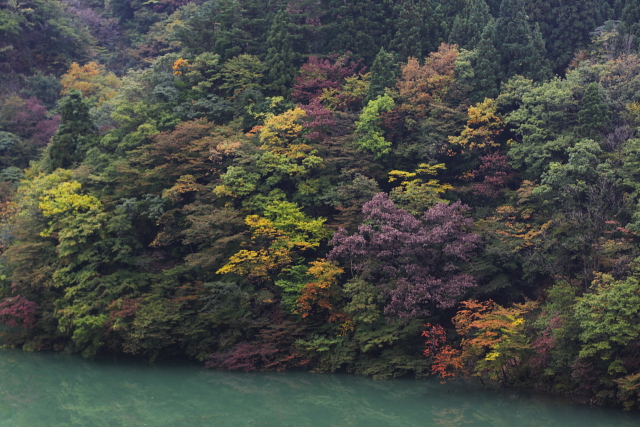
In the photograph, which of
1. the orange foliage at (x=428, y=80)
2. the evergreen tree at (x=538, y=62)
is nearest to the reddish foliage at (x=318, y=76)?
the orange foliage at (x=428, y=80)

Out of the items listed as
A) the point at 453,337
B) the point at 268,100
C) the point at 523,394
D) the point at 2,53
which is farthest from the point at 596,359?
the point at 2,53

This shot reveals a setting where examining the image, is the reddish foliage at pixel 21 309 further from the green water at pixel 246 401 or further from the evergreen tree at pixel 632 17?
the evergreen tree at pixel 632 17

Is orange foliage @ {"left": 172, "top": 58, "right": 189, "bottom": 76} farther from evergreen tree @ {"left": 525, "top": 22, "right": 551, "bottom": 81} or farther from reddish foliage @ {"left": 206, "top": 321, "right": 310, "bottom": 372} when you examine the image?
evergreen tree @ {"left": 525, "top": 22, "right": 551, "bottom": 81}

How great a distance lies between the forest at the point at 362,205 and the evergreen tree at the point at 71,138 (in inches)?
3.5

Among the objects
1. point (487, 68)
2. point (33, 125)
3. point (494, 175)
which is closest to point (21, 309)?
point (33, 125)

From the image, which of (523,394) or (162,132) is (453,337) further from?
(162,132)

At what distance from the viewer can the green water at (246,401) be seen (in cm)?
Result: 1532

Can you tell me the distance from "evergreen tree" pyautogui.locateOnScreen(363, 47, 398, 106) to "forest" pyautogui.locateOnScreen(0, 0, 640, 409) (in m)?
0.08

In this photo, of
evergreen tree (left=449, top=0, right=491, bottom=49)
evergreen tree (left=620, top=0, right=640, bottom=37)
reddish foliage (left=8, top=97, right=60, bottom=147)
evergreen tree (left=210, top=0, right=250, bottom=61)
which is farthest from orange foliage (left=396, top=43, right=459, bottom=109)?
reddish foliage (left=8, top=97, right=60, bottom=147)

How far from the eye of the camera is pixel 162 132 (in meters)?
23.0

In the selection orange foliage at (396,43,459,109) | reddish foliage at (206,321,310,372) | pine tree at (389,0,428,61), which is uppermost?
pine tree at (389,0,428,61)

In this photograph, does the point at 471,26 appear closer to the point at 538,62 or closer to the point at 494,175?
the point at 538,62

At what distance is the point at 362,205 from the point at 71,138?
12023 millimetres

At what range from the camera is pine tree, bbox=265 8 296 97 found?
81.8ft
